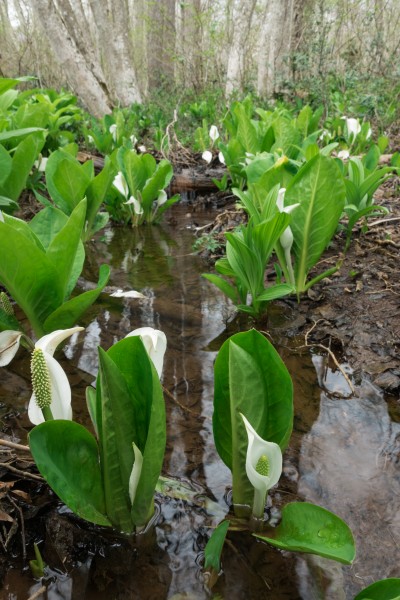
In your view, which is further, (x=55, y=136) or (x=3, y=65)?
(x=3, y=65)

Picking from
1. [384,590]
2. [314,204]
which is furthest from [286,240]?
[384,590]

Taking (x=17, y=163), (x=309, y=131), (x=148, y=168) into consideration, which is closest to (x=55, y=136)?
(x=148, y=168)

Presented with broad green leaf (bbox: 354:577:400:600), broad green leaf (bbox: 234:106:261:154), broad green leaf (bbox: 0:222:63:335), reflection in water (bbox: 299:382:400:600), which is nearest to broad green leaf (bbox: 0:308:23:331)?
broad green leaf (bbox: 0:222:63:335)

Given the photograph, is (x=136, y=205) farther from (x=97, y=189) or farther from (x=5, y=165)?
(x=5, y=165)

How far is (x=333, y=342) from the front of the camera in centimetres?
211

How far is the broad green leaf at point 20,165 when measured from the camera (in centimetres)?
267

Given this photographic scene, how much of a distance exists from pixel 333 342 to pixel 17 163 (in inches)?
76.5

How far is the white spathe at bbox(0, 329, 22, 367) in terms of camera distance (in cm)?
158

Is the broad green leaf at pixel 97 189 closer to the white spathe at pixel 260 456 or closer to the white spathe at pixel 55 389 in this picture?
the white spathe at pixel 55 389

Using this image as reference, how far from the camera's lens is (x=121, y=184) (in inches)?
149

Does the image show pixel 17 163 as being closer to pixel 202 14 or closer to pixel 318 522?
pixel 318 522

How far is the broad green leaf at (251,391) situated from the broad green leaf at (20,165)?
6.69 feet

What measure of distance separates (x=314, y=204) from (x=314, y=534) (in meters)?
1.52

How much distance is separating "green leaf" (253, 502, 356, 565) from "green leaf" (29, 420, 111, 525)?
353 mm
